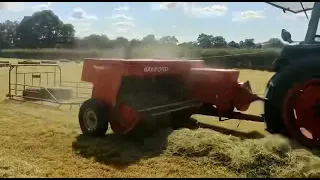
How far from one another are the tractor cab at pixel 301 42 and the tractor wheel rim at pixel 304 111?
1.48 feet

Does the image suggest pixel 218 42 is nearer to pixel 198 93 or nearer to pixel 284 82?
pixel 198 93

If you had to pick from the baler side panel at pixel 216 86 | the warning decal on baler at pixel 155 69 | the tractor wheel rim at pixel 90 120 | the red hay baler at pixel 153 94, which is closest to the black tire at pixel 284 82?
the red hay baler at pixel 153 94

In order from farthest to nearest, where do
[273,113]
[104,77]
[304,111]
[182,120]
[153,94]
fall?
[182,120], [153,94], [104,77], [273,113], [304,111]

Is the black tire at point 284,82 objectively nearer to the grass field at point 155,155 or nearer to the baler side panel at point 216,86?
the grass field at point 155,155

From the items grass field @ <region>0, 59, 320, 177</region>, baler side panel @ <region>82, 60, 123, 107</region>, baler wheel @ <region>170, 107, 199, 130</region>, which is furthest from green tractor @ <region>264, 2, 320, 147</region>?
baler side panel @ <region>82, 60, 123, 107</region>

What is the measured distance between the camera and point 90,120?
650 cm

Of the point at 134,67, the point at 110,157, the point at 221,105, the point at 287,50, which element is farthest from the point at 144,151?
the point at 287,50

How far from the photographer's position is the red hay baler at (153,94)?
612 cm

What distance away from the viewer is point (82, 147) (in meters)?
5.74

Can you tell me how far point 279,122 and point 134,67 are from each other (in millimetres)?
2445

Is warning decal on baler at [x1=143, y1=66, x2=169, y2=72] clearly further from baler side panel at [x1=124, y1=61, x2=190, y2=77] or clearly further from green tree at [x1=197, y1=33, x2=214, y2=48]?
green tree at [x1=197, y1=33, x2=214, y2=48]

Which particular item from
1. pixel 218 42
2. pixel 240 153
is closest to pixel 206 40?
pixel 218 42

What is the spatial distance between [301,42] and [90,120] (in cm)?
384

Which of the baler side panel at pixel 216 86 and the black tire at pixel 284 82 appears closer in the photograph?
the black tire at pixel 284 82
